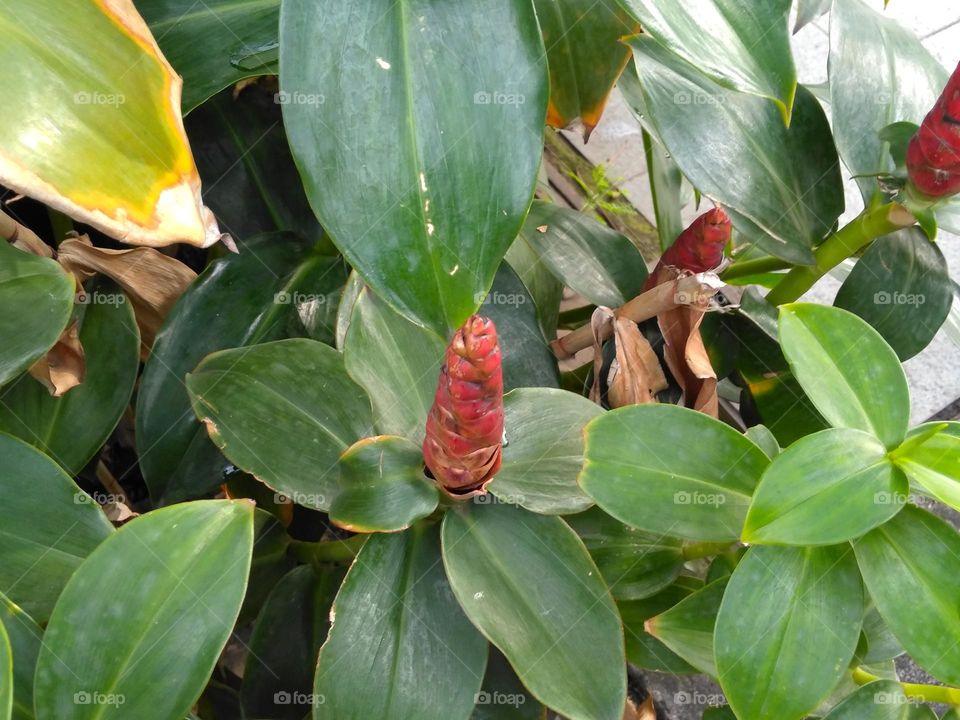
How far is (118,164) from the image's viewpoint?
1.42 ft

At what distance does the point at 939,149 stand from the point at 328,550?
632 mm

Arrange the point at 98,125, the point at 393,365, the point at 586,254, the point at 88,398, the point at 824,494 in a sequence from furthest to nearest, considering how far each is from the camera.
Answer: the point at 586,254, the point at 88,398, the point at 393,365, the point at 824,494, the point at 98,125

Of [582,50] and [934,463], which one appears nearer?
[934,463]

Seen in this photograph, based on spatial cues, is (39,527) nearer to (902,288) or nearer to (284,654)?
(284,654)

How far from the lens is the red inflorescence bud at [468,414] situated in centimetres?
46

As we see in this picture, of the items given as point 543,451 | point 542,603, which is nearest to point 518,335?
point 543,451

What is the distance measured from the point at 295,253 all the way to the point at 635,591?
464 mm

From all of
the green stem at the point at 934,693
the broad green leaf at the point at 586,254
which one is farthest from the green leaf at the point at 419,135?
the green stem at the point at 934,693

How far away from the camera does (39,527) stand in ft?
2.01

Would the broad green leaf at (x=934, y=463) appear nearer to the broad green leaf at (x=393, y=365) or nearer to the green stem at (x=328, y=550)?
the broad green leaf at (x=393, y=365)

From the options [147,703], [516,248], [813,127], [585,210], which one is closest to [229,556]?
[147,703]

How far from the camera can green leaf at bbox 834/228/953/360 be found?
800 mm

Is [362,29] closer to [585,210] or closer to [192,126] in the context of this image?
[192,126]

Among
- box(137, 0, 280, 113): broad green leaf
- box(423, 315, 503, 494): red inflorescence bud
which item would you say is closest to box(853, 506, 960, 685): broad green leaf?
box(423, 315, 503, 494): red inflorescence bud
